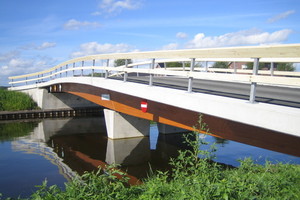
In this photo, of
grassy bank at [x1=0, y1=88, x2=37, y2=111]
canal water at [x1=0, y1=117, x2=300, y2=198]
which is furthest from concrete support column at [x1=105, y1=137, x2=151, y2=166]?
grassy bank at [x1=0, y1=88, x2=37, y2=111]

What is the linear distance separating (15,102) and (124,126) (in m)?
18.9

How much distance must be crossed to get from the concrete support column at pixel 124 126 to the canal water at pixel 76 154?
0.47 meters

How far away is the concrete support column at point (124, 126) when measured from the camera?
1816 cm

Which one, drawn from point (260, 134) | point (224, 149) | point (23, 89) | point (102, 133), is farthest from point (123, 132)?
point (23, 89)

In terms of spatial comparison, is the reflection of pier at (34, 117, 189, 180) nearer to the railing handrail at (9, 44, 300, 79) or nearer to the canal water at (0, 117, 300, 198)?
the canal water at (0, 117, 300, 198)

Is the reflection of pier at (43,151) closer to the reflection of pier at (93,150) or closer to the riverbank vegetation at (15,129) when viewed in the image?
the reflection of pier at (93,150)

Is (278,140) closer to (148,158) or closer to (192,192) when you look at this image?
(192,192)

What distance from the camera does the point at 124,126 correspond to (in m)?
18.5

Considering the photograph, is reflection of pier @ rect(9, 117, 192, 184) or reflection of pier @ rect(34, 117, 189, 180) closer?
reflection of pier @ rect(9, 117, 192, 184)

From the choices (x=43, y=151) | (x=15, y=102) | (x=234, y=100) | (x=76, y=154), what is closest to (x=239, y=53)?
(x=234, y=100)

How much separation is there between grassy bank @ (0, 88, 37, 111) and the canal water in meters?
8.24

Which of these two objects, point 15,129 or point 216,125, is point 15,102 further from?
point 216,125

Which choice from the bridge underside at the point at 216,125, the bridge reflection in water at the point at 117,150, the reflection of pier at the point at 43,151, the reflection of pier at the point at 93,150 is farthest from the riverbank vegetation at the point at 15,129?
the bridge underside at the point at 216,125

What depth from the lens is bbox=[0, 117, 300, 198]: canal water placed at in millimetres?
→ 11781
